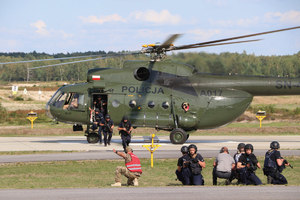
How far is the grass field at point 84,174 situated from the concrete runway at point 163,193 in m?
1.95

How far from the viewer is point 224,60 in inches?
1118

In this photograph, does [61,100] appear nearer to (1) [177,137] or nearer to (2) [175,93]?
(2) [175,93]

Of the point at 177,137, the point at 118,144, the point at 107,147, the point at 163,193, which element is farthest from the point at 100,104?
the point at 163,193

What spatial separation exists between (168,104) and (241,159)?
43.0ft

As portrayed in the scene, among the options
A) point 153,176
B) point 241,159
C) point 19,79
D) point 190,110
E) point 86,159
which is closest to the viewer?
point 241,159

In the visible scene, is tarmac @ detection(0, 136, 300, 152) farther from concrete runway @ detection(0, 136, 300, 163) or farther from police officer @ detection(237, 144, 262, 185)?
police officer @ detection(237, 144, 262, 185)

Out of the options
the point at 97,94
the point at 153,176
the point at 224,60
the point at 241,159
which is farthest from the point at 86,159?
the point at 224,60

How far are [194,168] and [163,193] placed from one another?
5.80 ft

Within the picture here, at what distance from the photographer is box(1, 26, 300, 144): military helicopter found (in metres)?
27.3

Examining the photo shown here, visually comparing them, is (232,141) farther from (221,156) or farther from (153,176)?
(221,156)

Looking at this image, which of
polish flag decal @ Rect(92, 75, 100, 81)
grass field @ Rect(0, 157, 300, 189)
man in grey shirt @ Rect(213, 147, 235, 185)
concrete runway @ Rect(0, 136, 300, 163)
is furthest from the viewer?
polish flag decal @ Rect(92, 75, 100, 81)

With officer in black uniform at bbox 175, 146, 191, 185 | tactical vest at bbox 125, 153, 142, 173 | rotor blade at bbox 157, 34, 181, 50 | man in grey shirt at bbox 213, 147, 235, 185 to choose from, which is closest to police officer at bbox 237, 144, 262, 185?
man in grey shirt at bbox 213, 147, 235, 185

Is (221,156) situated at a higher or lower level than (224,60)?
lower

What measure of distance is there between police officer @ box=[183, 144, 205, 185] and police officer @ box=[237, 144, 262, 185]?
3.83ft
